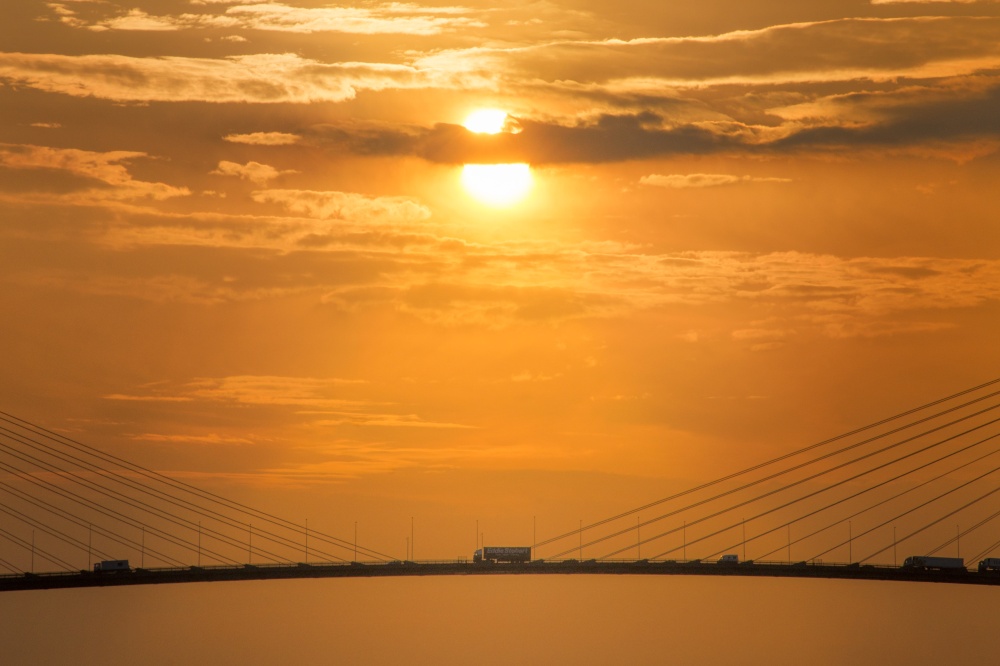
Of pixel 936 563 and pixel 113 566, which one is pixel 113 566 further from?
pixel 936 563

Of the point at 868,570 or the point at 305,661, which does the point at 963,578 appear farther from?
the point at 305,661

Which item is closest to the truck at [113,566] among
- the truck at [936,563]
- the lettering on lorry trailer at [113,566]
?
the lettering on lorry trailer at [113,566]

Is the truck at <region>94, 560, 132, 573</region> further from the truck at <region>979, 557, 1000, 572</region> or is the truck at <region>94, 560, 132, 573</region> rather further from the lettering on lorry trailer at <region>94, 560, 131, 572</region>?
the truck at <region>979, 557, 1000, 572</region>

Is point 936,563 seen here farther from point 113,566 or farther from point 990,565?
point 113,566

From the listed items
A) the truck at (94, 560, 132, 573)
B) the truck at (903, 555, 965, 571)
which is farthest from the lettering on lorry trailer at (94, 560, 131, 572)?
the truck at (903, 555, 965, 571)

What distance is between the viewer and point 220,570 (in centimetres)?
19950

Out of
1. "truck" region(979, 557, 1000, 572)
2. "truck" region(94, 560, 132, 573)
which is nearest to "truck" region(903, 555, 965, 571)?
"truck" region(979, 557, 1000, 572)

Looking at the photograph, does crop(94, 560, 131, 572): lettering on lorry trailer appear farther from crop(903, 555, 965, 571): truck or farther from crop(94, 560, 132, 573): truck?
crop(903, 555, 965, 571): truck

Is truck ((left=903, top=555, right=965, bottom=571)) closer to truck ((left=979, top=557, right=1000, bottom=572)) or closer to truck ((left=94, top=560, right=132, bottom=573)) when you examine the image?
truck ((left=979, top=557, right=1000, bottom=572))

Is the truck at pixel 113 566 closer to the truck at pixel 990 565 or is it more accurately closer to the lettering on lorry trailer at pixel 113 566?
the lettering on lorry trailer at pixel 113 566

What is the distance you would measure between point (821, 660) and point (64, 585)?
298ft

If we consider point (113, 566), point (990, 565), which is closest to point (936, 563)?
point (990, 565)

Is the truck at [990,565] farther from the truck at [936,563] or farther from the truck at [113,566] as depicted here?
the truck at [113,566]

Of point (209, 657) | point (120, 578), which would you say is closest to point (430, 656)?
point (209, 657)
